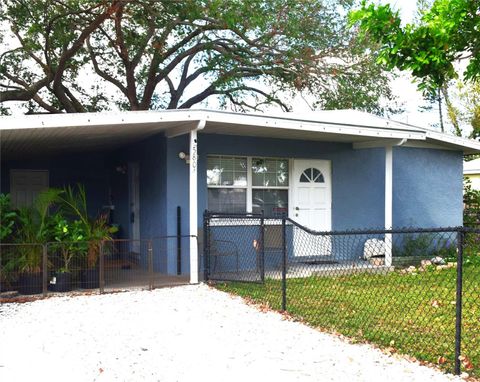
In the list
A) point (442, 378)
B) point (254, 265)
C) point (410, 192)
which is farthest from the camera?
point (410, 192)

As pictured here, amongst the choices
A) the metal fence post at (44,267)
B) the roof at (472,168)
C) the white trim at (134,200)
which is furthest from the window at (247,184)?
the roof at (472,168)

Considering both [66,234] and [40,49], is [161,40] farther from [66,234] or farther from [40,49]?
[66,234]

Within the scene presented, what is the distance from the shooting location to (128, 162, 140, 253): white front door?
10.7m

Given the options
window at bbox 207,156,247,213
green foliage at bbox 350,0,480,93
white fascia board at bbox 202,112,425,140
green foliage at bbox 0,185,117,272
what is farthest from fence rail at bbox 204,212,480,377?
green foliage at bbox 350,0,480,93

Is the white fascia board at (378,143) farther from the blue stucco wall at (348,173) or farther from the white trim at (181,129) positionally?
the white trim at (181,129)

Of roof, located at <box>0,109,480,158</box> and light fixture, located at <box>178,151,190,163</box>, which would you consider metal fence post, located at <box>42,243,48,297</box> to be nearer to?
roof, located at <box>0,109,480,158</box>

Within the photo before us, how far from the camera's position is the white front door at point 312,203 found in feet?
33.4

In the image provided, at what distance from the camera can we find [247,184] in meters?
9.66

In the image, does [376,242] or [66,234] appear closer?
[66,234]

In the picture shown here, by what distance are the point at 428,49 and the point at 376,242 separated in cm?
441

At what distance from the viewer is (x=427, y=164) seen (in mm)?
11828

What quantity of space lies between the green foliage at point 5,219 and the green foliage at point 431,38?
559 cm

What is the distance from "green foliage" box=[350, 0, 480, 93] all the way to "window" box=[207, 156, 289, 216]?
3207 mm

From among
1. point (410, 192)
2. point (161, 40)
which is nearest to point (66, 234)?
point (410, 192)
